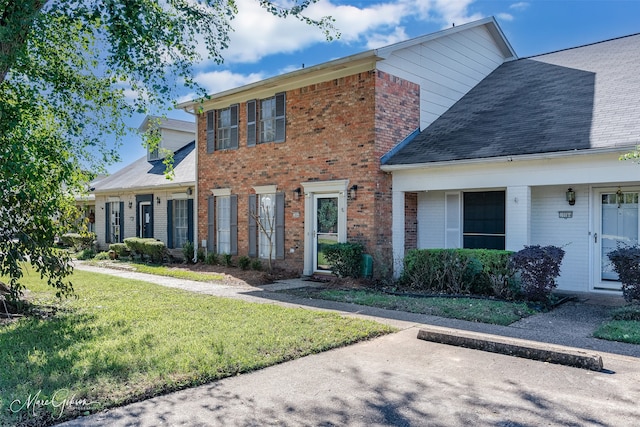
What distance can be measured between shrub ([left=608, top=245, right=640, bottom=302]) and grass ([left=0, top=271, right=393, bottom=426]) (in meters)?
4.10

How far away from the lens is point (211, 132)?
15.6 meters

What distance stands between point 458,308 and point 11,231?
722 centimetres

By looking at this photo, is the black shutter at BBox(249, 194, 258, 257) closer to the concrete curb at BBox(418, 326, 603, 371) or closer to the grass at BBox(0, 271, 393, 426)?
the grass at BBox(0, 271, 393, 426)

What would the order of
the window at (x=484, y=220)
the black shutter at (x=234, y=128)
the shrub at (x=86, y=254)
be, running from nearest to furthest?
the window at (x=484, y=220) → the black shutter at (x=234, y=128) → the shrub at (x=86, y=254)

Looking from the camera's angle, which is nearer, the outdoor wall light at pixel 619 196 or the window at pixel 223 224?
the outdoor wall light at pixel 619 196

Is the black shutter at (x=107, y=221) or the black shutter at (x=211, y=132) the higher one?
the black shutter at (x=211, y=132)

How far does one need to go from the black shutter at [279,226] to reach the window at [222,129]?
2644 mm

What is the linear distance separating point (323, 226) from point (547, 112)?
5.99 m

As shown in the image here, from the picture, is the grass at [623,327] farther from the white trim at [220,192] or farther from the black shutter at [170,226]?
the black shutter at [170,226]

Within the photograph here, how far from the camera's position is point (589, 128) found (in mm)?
9609

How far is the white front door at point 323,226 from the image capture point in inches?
481

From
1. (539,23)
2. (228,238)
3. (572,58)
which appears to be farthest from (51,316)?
(572,58)

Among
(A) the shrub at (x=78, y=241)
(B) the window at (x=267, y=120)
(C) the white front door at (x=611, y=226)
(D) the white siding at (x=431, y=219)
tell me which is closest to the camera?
(C) the white front door at (x=611, y=226)

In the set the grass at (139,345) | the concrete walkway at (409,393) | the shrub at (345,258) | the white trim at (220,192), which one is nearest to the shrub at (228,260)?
the white trim at (220,192)
